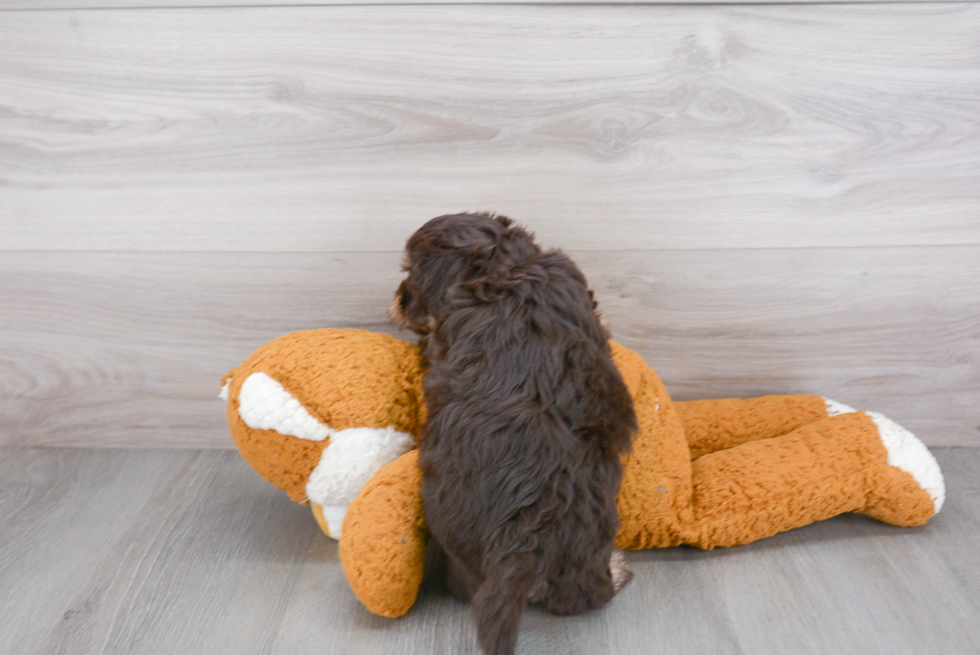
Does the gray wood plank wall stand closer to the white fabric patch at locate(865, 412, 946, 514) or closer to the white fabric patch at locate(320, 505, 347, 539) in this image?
the white fabric patch at locate(865, 412, 946, 514)

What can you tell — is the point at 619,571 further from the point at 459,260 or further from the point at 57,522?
the point at 57,522

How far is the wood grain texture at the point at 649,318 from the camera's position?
1011mm

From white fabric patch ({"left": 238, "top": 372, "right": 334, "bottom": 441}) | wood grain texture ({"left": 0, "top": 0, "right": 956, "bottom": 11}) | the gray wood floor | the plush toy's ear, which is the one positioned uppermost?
wood grain texture ({"left": 0, "top": 0, "right": 956, "bottom": 11})

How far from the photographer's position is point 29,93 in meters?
0.98

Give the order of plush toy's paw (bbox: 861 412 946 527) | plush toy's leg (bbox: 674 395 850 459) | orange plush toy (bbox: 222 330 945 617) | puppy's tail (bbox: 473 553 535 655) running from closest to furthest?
puppy's tail (bbox: 473 553 535 655) < orange plush toy (bbox: 222 330 945 617) < plush toy's paw (bbox: 861 412 946 527) < plush toy's leg (bbox: 674 395 850 459)

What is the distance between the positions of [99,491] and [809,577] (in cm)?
95

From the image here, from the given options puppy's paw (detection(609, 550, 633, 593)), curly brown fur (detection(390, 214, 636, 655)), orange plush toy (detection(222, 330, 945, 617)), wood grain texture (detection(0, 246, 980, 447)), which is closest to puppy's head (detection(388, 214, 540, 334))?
curly brown fur (detection(390, 214, 636, 655))

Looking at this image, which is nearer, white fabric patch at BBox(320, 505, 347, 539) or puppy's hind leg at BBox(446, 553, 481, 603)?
puppy's hind leg at BBox(446, 553, 481, 603)

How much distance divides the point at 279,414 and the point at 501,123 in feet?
1.55

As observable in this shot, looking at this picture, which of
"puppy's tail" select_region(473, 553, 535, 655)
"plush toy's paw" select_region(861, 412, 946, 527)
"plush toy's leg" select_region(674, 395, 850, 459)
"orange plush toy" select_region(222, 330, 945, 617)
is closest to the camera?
"puppy's tail" select_region(473, 553, 535, 655)

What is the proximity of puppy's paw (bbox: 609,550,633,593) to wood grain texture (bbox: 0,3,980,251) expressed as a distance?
1.36 feet

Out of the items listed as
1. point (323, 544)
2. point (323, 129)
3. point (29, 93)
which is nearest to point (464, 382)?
point (323, 544)

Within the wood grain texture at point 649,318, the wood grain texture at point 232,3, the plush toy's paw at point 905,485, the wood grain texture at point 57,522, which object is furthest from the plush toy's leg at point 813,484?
the wood grain texture at point 57,522

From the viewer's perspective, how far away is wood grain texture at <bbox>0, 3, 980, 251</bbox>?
0.93 meters
